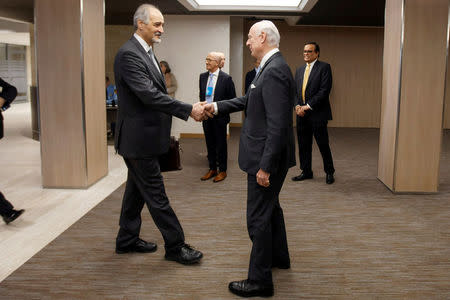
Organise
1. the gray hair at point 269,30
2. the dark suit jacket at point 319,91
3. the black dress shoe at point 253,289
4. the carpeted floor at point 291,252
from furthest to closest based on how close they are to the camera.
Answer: the dark suit jacket at point 319,91 < the carpeted floor at point 291,252 < the black dress shoe at point 253,289 < the gray hair at point 269,30

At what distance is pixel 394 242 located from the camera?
3893 millimetres

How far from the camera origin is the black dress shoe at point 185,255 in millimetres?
3348

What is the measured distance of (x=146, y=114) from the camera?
3.12 metres

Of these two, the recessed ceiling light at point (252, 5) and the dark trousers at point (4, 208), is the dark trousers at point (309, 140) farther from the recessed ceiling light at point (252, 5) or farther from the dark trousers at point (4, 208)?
the recessed ceiling light at point (252, 5)

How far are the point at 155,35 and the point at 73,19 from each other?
254cm

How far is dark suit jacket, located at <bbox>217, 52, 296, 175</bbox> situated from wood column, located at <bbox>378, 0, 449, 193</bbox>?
122 inches

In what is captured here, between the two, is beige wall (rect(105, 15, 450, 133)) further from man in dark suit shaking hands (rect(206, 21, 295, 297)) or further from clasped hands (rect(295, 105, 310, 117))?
man in dark suit shaking hands (rect(206, 21, 295, 297))

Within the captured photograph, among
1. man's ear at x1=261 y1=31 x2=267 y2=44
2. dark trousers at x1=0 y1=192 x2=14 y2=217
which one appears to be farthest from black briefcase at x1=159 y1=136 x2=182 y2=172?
dark trousers at x1=0 y1=192 x2=14 y2=217

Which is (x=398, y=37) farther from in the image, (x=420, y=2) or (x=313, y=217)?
(x=313, y=217)

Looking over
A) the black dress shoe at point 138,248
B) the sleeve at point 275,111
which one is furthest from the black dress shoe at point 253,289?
the black dress shoe at point 138,248

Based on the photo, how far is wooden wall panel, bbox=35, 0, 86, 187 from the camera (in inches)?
207

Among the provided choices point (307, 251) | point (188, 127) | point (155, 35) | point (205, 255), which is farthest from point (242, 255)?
point (188, 127)

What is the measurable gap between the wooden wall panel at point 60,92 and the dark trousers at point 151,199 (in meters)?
2.30

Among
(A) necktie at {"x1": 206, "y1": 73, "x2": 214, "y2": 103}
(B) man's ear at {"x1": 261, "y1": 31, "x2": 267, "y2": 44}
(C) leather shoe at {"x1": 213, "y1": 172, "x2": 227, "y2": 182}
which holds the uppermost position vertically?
(B) man's ear at {"x1": 261, "y1": 31, "x2": 267, "y2": 44}
